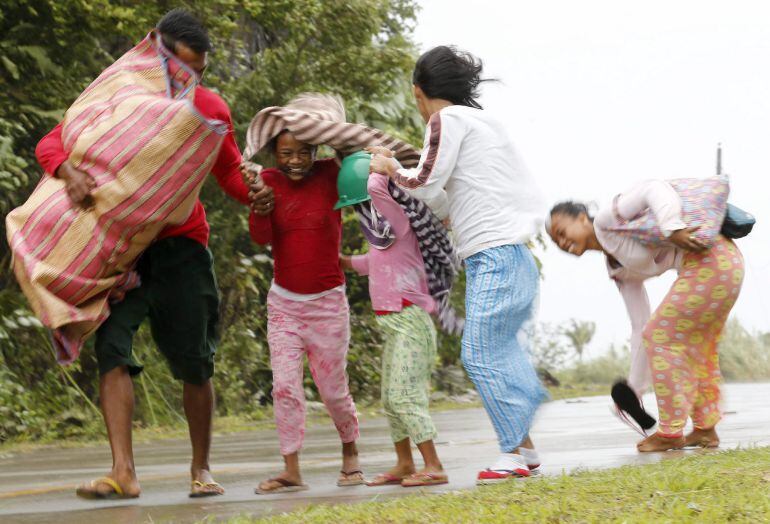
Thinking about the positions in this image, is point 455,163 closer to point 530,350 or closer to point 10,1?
point 530,350

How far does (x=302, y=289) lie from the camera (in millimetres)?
5906

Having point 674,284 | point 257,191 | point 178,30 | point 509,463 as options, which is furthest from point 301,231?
point 674,284

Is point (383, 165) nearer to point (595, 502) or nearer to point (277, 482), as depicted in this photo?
point (277, 482)

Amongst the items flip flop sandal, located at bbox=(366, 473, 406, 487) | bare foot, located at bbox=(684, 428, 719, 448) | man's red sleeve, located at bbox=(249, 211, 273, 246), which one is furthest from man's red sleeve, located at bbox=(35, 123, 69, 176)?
bare foot, located at bbox=(684, 428, 719, 448)

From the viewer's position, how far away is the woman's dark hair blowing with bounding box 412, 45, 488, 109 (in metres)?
5.77

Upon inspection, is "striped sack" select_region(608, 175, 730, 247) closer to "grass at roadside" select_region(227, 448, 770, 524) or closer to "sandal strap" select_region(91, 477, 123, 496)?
"grass at roadside" select_region(227, 448, 770, 524)

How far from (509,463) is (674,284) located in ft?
6.10

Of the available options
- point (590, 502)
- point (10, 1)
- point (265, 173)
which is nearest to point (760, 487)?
point (590, 502)

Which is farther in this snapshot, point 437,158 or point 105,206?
point 437,158

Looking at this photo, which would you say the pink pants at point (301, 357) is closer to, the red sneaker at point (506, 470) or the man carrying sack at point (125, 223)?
the man carrying sack at point (125, 223)

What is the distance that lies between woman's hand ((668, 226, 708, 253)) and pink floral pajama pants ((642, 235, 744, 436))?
6.7 inches

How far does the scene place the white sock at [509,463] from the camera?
17.5 feet

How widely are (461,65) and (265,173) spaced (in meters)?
1.09

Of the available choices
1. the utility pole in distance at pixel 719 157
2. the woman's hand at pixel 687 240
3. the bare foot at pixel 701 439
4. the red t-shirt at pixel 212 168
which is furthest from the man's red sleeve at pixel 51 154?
the utility pole in distance at pixel 719 157
